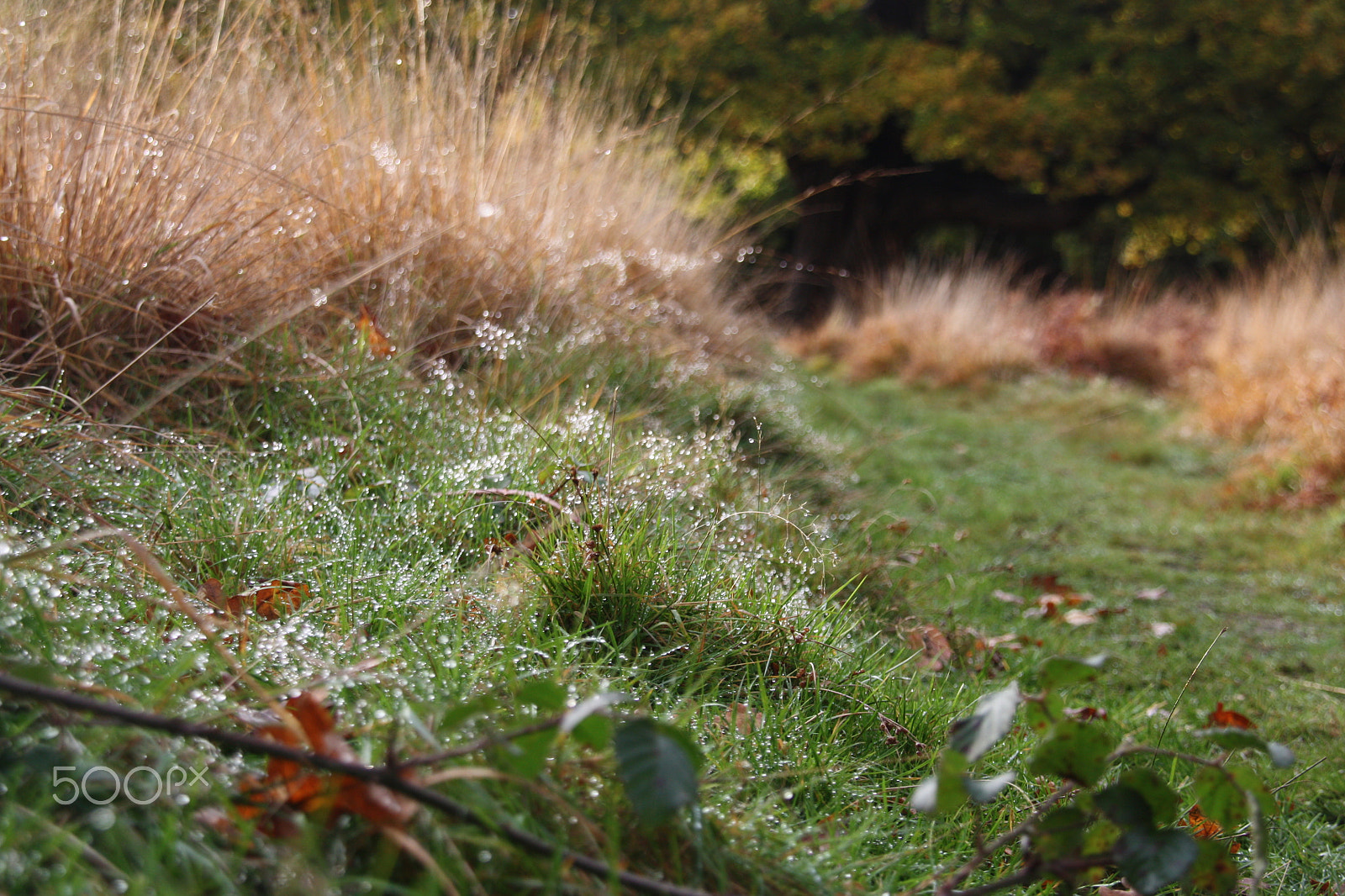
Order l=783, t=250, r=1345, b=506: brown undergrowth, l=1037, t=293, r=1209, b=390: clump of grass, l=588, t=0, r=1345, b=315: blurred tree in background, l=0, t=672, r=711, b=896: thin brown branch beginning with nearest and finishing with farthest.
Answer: l=0, t=672, r=711, b=896: thin brown branch < l=783, t=250, r=1345, b=506: brown undergrowth < l=1037, t=293, r=1209, b=390: clump of grass < l=588, t=0, r=1345, b=315: blurred tree in background

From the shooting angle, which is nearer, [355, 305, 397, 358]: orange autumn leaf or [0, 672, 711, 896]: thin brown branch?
[0, 672, 711, 896]: thin brown branch

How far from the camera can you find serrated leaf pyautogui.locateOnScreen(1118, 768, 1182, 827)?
875 mm

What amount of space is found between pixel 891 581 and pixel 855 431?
260cm

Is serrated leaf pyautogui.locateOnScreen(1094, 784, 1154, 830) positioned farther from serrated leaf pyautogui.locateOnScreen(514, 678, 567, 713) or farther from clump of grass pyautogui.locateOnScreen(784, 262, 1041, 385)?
clump of grass pyautogui.locateOnScreen(784, 262, 1041, 385)

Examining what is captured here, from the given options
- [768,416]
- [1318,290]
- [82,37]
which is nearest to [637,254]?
[768,416]

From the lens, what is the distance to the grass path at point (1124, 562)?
225cm

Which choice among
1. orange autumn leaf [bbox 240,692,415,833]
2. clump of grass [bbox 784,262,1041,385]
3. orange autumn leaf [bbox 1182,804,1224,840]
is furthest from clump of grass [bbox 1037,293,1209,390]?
orange autumn leaf [bbox 240,692,415,833]

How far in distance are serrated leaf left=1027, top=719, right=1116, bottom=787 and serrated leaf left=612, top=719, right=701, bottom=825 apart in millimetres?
391

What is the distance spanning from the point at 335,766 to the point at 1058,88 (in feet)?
41.7

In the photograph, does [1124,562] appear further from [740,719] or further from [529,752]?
[529,752]

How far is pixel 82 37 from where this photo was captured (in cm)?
255

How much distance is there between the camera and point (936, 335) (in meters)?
8.12

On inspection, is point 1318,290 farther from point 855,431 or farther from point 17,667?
point 17,667

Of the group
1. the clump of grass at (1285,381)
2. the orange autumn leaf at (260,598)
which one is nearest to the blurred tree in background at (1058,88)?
the clump of grass at (1285,381)
